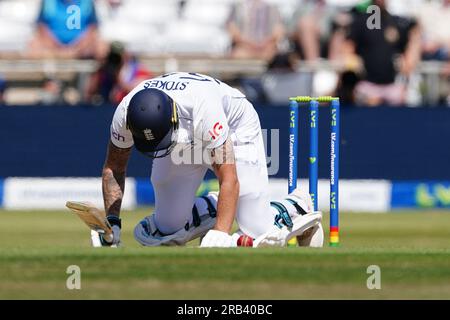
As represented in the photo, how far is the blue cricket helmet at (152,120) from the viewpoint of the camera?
728 cm

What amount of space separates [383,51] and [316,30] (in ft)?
4.02

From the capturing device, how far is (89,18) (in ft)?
50.6

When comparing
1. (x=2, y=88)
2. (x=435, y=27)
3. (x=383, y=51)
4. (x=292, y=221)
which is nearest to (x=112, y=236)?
(x=292, y=221)

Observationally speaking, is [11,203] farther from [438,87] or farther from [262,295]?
[262,295]

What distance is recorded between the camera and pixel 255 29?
15820 millimetres

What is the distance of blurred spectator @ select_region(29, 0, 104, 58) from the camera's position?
15.4m

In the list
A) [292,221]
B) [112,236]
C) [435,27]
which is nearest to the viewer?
[112,236]

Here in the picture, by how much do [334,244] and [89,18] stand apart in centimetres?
774

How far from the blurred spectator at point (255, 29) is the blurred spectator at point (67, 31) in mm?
1638

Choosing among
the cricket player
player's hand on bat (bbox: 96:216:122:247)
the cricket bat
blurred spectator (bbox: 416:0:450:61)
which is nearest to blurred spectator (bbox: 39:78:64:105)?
blurred spectator (bbox: 416:0:450:61)

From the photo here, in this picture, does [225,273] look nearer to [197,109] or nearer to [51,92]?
[197,109]

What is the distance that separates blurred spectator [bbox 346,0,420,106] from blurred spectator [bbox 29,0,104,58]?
3.03 meters

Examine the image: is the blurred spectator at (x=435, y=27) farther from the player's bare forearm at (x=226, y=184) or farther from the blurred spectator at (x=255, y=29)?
the player's bare forearm at (x=226, y=184)

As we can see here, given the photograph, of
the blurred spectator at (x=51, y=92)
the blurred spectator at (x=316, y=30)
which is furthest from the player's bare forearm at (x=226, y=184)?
the blurred spectator at (x=316, y=30)
